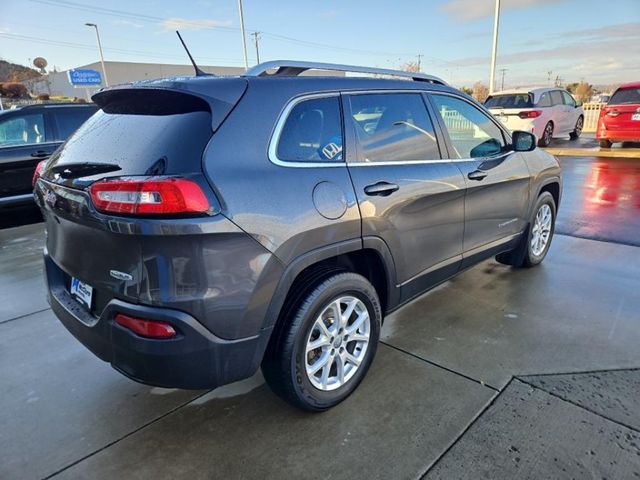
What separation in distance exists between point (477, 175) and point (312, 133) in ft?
5.09

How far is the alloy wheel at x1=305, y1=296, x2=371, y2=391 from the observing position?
2406 millimetres

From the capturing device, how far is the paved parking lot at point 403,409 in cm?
212

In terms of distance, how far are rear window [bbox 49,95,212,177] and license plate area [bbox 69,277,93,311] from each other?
1.99ft

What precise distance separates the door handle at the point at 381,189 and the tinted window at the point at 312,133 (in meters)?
0.24

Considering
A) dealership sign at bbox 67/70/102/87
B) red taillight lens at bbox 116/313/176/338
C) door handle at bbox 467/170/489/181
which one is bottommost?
red taillight lens at bbox 116/313/176/338

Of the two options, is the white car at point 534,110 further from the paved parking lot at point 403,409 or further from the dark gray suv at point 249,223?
the dark gray suv at point 249,223

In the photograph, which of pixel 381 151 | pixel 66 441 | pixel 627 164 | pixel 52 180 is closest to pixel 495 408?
pixel 381 151

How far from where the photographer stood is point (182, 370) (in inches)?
76.6

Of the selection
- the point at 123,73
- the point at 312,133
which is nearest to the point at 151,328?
the point at 312,133

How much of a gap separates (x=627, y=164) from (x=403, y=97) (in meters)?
9.85

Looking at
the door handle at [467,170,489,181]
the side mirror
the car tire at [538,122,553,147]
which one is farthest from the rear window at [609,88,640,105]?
the door handle at [467,170,489,181]

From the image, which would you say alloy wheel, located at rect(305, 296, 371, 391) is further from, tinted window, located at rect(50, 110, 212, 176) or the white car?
the white car

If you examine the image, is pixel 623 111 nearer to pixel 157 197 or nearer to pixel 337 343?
pixel 337 343

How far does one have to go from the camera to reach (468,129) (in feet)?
11.8
